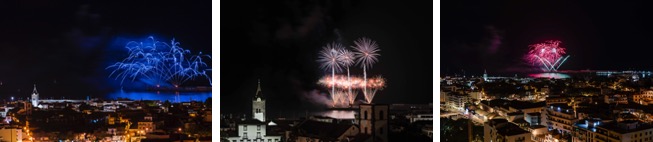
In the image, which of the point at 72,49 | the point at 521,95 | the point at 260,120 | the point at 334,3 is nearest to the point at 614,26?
the point at 521,95

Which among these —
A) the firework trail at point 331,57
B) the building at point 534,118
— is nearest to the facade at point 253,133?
the firework trail at point 331,57

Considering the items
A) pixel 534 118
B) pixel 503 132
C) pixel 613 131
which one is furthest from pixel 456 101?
pixel 613 131

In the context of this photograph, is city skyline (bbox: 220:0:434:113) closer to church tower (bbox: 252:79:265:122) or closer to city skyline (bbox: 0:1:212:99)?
church tower (bbox: 252:79:265:122)

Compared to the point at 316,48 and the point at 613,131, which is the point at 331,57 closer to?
the point at 316,48

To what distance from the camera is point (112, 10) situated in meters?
4.71

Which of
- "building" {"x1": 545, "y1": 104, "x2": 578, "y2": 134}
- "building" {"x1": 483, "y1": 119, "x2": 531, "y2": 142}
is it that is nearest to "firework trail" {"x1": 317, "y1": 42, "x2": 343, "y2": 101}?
"building" {"x1": 483, "y1": 119, "x2": 531, "y2": 142}

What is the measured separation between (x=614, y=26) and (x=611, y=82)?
1.41 feet

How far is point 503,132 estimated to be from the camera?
4738 millimetres

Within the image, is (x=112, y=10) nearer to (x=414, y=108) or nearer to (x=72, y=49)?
(x=72, y=49)

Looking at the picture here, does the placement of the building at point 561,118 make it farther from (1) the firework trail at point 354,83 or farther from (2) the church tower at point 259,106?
(2) the church tower at point 259,106

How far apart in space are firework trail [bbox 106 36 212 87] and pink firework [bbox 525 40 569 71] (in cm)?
246

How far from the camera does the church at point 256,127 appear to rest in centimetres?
485

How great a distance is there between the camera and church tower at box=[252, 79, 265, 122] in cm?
487

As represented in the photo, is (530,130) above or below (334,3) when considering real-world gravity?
below
